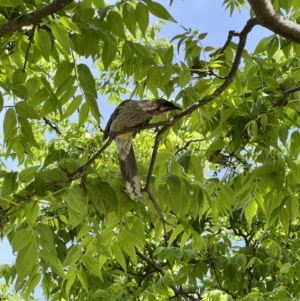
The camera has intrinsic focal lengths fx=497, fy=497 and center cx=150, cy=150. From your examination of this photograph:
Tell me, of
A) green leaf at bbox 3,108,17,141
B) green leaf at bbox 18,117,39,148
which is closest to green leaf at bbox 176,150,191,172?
green leaf at bbox 18,117,39,148

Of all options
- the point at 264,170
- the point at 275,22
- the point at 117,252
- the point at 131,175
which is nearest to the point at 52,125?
the point at 131,175

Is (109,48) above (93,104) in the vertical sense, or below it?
above

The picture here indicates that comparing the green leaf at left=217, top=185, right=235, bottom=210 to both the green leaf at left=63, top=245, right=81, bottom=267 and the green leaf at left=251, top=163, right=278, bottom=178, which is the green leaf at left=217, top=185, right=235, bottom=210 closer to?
the green leaf at left=251, top=163, right=278, bottom=178

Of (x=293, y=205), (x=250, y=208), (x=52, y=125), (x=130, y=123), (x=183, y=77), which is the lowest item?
(x=293, y=205)

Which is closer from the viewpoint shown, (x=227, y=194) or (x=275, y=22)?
(x=275, y=22)

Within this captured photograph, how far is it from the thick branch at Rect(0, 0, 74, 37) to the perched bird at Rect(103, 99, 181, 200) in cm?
64

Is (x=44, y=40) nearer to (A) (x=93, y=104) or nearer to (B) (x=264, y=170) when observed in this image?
(A) (x=93, y=104)

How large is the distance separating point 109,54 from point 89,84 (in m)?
0.18

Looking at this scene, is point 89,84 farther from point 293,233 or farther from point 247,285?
point 293,233

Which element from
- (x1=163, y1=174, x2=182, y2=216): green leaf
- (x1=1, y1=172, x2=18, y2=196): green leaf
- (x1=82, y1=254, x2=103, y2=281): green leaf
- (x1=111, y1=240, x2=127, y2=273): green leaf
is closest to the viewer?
(x1=1, y1=172, x2=18, y2=196): green leaf

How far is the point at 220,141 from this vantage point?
2260 millimetres

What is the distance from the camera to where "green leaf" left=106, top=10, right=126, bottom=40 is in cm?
209

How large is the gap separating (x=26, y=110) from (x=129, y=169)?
0.66 m

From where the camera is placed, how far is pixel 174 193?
202 cm
